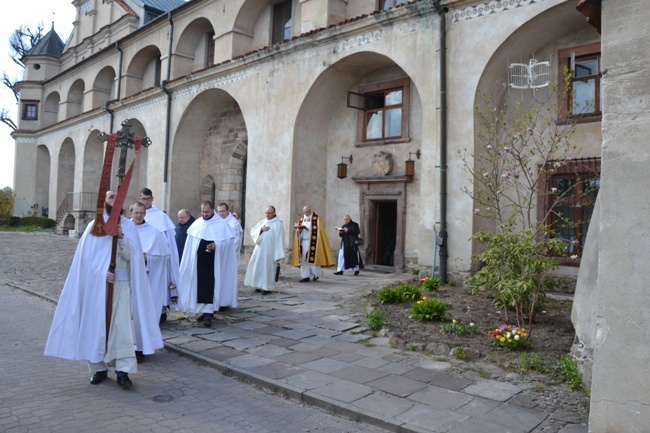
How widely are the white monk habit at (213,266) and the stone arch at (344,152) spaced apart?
6.60 meters

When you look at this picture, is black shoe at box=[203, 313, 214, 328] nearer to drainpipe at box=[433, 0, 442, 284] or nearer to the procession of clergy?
the procession of clergy

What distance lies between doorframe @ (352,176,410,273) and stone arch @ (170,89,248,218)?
6.51m

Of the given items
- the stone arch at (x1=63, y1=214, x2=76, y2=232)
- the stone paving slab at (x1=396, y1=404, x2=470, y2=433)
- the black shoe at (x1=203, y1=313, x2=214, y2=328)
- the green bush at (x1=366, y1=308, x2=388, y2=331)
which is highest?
the stone arch at (x1=63, y1=214, x2=76, y2=232)

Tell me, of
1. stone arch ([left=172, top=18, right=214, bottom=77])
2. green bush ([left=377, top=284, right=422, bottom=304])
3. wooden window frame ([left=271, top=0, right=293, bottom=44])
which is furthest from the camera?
stone arch ([left=172, top=18, right=214, bottom=77])

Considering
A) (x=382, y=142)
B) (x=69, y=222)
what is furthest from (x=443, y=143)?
(x=69, y=222)

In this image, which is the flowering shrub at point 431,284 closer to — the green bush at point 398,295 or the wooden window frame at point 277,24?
the green bush at point 398,295

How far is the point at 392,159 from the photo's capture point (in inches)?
558

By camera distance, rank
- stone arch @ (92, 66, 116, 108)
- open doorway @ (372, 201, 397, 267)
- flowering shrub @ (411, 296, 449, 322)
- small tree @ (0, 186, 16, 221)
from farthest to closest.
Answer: small tree @ (0, 186, 16, 221) < stone arch @ (92, 66, 116, 108) < open doorway @ (372, 201, 397, 267) < flowering shrub @ (411, 296, 449, 322)

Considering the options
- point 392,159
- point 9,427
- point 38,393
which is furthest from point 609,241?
point 392,159

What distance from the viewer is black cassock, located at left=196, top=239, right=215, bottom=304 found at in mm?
7570

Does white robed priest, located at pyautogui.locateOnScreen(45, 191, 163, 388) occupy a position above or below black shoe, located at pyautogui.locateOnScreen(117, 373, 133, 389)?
above

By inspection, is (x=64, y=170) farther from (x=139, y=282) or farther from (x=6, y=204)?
(x=139, y=282)

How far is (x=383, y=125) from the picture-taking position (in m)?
14.5

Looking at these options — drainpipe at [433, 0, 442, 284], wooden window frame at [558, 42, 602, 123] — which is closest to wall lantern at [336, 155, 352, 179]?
drainpipe at [433, 0, 442, 284]
